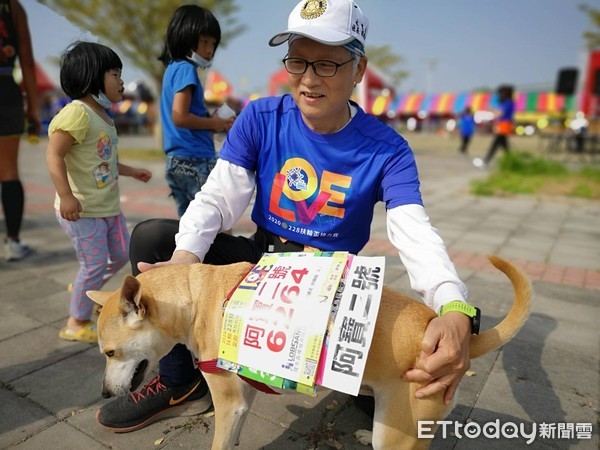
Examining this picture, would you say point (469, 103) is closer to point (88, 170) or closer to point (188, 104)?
point (188, 104)

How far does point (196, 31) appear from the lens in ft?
10.5

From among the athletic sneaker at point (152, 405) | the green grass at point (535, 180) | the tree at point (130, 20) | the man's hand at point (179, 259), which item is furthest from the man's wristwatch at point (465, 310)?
the tree at point (130, 20)

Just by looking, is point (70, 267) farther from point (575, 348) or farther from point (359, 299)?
point (575, 348)

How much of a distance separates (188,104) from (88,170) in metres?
0.95

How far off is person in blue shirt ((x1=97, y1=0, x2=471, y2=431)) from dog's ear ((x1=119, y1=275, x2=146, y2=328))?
0.34 meters

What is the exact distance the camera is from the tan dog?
1503 mm

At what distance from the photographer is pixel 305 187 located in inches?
84.2

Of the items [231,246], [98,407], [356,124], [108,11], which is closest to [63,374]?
[98,407]

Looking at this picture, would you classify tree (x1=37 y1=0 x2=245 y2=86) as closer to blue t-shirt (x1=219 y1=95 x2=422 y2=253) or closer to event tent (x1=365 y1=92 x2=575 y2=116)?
blue t-shirt (x1=219 y1=95 x2=422 y2=253)

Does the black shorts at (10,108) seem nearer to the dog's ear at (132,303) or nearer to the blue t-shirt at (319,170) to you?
the blue t-shirt at (319,170)

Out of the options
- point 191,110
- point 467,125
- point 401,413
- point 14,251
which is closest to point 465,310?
point 401,413

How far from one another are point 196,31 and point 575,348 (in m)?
3.66

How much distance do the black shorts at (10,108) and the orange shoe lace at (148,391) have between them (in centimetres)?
315

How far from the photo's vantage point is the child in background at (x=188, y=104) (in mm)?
3225
